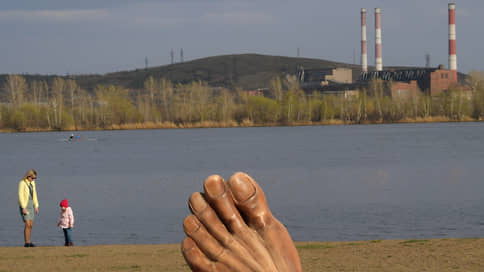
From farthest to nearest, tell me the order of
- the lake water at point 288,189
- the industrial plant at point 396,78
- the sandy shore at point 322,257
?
the industrial plant at point 396,78 < the lake water at point 288,189 < the sandy shore at point 322,257

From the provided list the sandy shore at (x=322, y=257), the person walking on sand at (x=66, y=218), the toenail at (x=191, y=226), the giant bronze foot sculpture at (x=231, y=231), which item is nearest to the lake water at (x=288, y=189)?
the person walking on sand at (x=66, y=218)

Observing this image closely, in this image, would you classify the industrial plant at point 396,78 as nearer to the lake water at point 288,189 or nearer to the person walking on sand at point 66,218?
the lake water at point 288,189

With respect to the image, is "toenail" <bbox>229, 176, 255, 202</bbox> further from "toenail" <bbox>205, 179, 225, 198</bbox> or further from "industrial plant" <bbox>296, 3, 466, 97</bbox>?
"industrial plant" <bbox>296, 3, 466, 97</bbox>

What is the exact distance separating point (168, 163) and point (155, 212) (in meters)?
28.4

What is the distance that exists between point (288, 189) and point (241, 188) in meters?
29.8

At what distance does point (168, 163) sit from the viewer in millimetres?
54500

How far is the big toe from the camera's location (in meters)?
4.87

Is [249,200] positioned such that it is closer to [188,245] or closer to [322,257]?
[188,245]

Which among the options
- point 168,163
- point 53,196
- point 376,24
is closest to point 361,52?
point 376,24

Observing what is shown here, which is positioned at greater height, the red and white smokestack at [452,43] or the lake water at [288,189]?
the red and white smokestack at [452,43]

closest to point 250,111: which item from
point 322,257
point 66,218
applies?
point 66,218

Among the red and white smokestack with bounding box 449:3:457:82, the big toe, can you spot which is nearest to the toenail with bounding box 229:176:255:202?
the big toe

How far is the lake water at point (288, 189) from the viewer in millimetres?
Answer: 21094

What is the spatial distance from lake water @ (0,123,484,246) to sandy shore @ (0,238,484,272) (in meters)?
4.69
